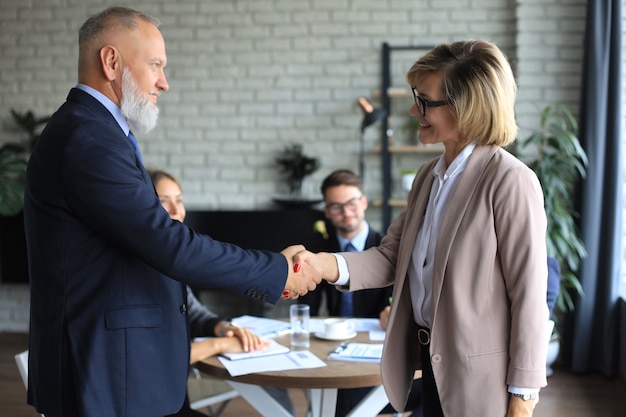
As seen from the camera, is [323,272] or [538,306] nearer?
[538,306]

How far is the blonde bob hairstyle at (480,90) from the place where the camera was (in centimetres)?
161

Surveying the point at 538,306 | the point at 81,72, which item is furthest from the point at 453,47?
the point at 81,72

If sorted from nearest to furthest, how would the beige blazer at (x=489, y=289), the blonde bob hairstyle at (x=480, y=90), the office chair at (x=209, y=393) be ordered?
the beige blazer at (x=489, y=289) < the blonde bob hairstyle at (x=480, y=90) < the office chair at (x=209, y=393)

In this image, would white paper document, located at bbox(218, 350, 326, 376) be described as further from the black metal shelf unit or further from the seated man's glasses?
the black metal shelf unit

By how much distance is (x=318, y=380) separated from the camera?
6.79ft

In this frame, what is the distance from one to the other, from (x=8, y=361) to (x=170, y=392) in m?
3.60

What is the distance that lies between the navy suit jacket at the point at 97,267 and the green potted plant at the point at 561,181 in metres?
3.01

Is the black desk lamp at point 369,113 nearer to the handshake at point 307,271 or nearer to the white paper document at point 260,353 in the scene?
the white paper document at point 260,353

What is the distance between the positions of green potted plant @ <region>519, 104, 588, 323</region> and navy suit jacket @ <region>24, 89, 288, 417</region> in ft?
9.88

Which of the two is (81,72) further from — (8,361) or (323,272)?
(8,361)

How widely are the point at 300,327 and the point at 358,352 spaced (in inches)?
11.4

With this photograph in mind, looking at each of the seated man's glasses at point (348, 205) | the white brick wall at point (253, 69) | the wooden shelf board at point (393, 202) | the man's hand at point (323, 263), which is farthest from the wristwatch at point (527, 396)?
the white brick wall at point (253, 69)

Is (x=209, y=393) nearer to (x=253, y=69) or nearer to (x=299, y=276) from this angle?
(x=299, y=276)

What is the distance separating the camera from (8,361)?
15.9 feet
